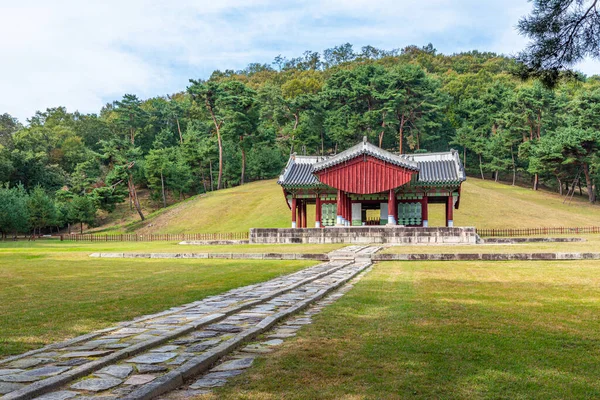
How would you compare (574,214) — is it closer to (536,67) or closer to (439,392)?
(536,67)

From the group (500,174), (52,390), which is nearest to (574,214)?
(500,174)

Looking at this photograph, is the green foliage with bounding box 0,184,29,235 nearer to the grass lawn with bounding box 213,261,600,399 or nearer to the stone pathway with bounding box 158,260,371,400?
the grass lawn with bounding box 213,261,600,399

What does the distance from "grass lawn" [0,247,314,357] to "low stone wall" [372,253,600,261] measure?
3.94 meters

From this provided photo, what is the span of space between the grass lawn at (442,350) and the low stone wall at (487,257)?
8.00 metres

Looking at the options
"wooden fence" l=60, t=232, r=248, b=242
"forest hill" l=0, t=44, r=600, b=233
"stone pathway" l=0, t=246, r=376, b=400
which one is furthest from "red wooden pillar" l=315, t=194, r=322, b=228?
"forest hill" l=0, t=44, r=600, b=233

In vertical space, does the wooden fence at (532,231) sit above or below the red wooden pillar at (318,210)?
below

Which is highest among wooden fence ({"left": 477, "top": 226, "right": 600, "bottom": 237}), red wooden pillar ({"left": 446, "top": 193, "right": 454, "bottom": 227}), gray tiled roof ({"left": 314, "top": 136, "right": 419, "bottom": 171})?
gray tiled roof ({"left": 314, "top": 136, "right": 419, "bottom": 171})

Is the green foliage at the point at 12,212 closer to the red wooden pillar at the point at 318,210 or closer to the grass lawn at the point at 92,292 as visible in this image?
the red wooden pillar at the point at 318,210

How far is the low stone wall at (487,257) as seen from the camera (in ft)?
58.3

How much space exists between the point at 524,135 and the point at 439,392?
75123mm

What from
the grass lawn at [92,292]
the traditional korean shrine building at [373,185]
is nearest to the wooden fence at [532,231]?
the traditional korean shrine building at [373,185]

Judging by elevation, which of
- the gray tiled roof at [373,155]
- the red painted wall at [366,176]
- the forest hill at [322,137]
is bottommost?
the red painted wall at [366,176]

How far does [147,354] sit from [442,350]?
341 cm

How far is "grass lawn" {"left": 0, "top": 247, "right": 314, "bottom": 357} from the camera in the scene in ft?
22.6
